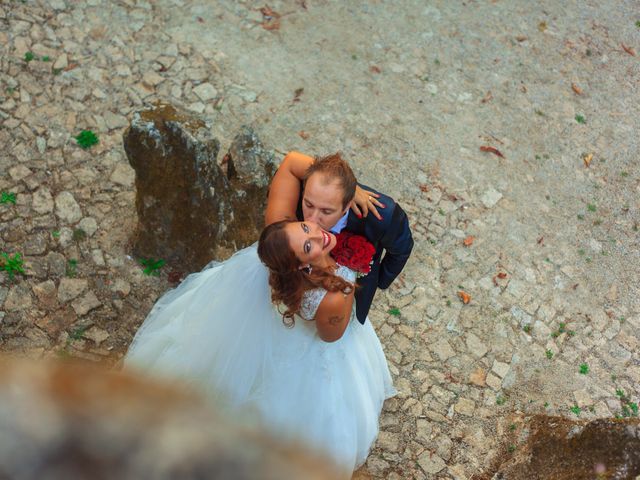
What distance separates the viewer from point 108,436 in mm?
718

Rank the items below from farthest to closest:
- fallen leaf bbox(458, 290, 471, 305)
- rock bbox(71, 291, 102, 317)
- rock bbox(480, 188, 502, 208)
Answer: rock bbox(480, 188, 502, 208)
fallen leaf bbox(458, 290, 471, 305)
rock bbox(71, 291, 102, 317)

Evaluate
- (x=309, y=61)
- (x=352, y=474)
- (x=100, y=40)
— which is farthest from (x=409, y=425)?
(x=100, y=40)

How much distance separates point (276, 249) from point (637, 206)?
605 cm

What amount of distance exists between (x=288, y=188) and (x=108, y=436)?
3.63m

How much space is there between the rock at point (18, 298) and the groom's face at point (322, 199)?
317cm

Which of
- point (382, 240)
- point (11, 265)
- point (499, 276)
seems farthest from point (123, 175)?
point (499, 276)

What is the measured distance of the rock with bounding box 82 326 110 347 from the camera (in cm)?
564

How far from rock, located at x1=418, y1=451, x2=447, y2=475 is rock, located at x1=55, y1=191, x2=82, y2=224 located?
4001mm

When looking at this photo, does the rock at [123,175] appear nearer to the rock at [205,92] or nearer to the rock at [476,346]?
the rock at [205,92]

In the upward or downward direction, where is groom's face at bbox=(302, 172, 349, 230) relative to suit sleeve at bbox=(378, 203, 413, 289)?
upward

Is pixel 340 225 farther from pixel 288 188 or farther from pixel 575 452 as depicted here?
pixel 575 452

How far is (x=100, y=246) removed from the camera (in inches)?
244

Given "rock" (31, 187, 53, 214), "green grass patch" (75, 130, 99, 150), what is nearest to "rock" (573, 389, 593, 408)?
"rock" (31, 187, 53, 214)

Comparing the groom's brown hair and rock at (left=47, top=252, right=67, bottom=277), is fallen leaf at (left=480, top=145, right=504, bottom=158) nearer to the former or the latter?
the groom's brown hair
